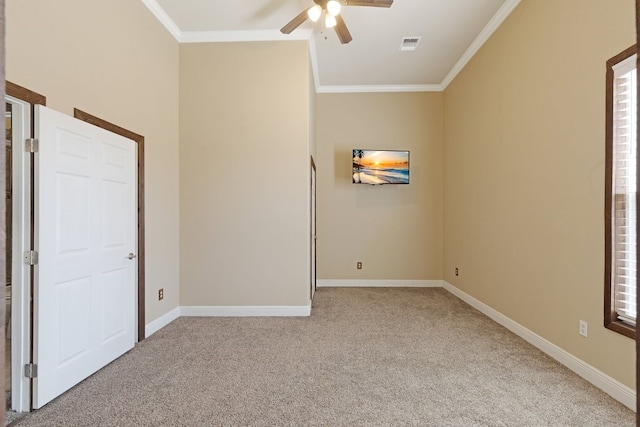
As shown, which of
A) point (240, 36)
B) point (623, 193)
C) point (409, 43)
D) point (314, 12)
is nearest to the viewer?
point (623, 193)

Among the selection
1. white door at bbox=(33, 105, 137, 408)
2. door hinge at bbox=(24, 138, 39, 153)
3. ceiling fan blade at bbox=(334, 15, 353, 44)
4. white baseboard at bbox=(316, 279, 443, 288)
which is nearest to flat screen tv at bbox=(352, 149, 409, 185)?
white baseboard at bbox=(316, 279, 443, 288)

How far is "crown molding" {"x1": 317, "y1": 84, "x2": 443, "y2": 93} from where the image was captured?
5539mm

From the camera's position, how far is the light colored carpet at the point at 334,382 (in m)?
1.98

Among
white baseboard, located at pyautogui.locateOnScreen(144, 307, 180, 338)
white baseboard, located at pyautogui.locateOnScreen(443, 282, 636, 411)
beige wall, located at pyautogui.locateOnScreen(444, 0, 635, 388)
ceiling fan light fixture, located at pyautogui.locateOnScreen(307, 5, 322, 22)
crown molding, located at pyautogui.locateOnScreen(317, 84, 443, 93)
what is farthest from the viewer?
crown molding, located at pyautogui.locateOnScreen(317, 84, 443, 93)

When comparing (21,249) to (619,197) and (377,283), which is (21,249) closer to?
(619,197)

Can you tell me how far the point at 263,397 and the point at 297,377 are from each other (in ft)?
1.13

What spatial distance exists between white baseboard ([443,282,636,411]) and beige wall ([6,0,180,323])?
12.4 ft

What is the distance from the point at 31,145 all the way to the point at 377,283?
4.81 meters

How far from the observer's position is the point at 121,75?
2.93 m

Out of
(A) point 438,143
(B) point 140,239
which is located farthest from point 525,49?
(B) point 140,239

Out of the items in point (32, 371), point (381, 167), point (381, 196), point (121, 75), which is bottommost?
point (32, 371)

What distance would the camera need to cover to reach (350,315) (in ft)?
13.0

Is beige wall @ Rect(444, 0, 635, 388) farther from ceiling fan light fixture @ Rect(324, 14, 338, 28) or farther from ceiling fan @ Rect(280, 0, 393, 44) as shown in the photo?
ceiling fan light fixture @ Rect(324, 14, 338, 28)

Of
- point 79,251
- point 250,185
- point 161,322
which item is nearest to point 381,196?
point 250,185
